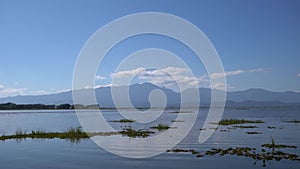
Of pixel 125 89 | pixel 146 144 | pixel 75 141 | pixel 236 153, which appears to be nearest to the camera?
pixel 236 153

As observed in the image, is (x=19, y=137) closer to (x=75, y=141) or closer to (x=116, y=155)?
(x=75, y=141)

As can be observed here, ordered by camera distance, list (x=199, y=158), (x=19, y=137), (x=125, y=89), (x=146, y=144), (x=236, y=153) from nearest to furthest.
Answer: (x=199, y=158)
(x=236, y=153)
(x=146, y=144)
(x=19, y=137)
(x=125, y=89)

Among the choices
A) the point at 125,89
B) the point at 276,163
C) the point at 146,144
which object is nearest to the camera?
the point at 276,163

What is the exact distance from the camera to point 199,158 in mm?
20844

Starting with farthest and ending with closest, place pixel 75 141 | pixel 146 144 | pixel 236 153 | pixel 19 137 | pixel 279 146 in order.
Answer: pixel 19 137 < pixel 75 141 < pixel 146 144 < pixel 279 146 < pixel 236 153

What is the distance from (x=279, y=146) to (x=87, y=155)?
1411 centimetres

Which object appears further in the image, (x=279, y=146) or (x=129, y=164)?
(x=279, y=146)

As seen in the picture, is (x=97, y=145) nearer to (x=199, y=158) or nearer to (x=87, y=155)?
(x=87, y=155)

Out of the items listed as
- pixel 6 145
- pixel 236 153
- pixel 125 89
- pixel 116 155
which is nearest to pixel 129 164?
pixel 116 155

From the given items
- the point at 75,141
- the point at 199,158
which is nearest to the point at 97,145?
the point at 75,141

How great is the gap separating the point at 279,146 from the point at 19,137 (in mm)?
25779

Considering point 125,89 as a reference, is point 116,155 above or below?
below

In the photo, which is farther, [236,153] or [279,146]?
[279,146]

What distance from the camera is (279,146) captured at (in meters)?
25.1
